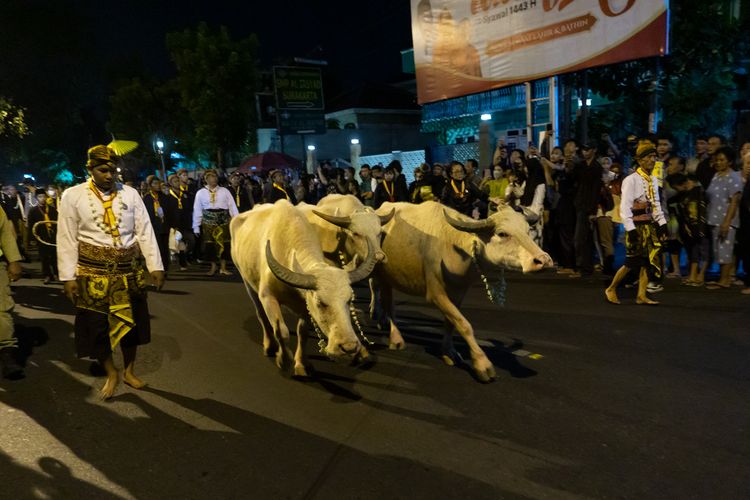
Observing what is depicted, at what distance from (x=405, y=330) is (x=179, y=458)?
10.9 ft

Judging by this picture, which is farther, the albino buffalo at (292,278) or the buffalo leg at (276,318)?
the buffalo leg at (276,318)

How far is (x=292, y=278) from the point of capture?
4.05m

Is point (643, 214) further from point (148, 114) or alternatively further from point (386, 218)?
point (148, 114)

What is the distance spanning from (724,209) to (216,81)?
26.1 meters

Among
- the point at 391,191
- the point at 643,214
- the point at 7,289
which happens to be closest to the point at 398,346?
the point at 643,214

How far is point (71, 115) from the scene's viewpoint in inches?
1200

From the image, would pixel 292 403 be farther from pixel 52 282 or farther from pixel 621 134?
pixel 621 134

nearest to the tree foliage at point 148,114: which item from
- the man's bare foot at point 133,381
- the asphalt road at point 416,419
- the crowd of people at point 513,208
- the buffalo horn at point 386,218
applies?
the crowd of people at point 513,208

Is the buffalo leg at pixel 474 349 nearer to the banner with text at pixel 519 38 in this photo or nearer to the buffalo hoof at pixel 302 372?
the buffalo hoof at pixel 302 372

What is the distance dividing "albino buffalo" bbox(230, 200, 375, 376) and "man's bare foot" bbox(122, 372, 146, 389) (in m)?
1.23

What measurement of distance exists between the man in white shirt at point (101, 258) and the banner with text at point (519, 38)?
1037 centimetres

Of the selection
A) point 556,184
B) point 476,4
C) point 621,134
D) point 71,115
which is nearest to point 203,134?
point 71,115

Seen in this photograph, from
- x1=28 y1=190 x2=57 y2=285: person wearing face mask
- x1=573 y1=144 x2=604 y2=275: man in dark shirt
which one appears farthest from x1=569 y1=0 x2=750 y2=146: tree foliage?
x1=28 y1=190 x2=57 y2=285: person wearing face mask

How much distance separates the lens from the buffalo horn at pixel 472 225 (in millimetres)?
4750
